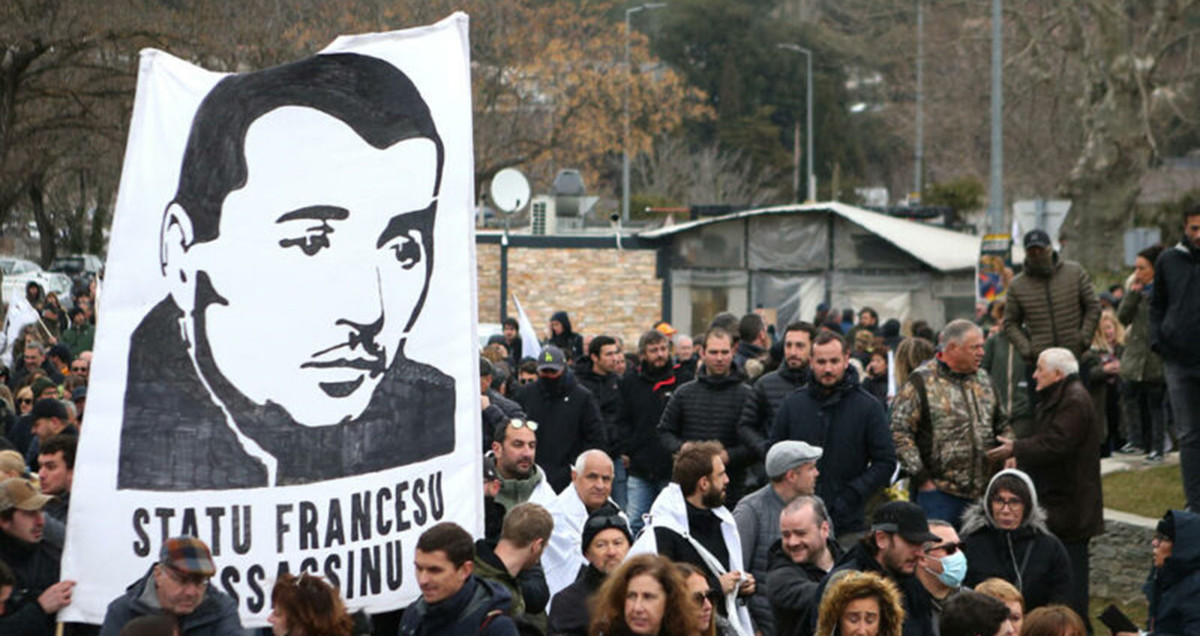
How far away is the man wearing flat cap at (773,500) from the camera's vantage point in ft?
30.2

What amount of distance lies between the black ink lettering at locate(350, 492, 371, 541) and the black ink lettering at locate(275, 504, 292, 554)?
245 mm

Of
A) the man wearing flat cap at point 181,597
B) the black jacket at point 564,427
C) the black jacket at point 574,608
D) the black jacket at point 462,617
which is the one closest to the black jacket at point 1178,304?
the black jacket at point 564,427

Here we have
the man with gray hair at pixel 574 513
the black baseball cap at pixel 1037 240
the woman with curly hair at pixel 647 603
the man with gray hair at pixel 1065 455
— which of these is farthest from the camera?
the black baseball cap at pixel 1037 240

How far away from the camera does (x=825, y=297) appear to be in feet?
103

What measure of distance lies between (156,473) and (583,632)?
1.80 metres

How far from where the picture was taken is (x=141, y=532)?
6.98 meters

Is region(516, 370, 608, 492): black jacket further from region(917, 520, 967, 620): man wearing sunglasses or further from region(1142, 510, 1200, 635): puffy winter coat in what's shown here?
region(1142, 510, 1200, 635): puffy winter coat

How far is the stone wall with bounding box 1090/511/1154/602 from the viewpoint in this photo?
1284cm

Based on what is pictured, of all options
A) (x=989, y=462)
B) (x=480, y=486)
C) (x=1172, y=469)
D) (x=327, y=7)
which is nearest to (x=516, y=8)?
(x=327, y=7)

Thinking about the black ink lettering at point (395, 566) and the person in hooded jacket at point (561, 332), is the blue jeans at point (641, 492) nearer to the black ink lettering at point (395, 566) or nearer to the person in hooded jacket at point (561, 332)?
the black ink lettering at point (395, 566)

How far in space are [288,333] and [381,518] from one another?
78 cm

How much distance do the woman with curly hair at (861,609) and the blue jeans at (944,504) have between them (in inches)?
152

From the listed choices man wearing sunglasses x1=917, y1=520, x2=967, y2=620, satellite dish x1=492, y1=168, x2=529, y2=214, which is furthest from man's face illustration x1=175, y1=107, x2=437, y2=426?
satellite dish x1=492, y1=168, x2=529, y2=214

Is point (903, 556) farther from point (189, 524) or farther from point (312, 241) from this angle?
point (189, 524)
